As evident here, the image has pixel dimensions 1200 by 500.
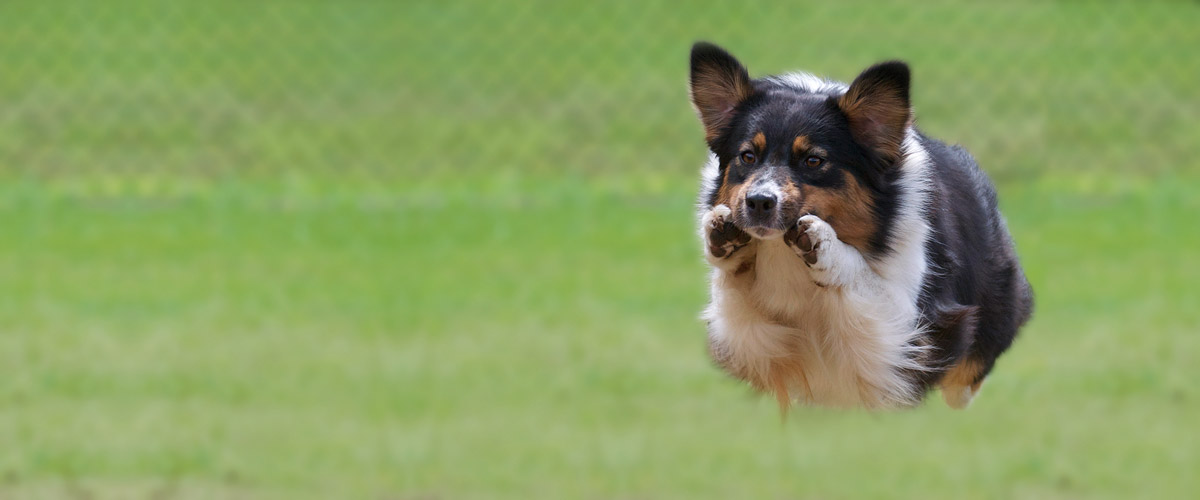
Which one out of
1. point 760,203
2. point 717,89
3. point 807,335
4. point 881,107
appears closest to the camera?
point 760,203

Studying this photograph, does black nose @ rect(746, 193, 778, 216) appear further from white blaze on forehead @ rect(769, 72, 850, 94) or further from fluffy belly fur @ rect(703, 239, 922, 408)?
white blaze on forehead @ rect(769, 72, 850, 94)

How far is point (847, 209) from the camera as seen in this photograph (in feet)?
15.0

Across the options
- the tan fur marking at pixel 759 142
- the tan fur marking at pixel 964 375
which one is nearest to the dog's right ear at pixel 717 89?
the tan fur marking at pixel 759 142

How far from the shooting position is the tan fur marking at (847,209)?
446 cm

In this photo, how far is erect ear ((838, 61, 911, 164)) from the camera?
4.13 meters

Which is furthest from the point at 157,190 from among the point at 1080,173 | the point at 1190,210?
the point at 1190,210

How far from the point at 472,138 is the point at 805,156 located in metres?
14.5

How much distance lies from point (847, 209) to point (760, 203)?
475mm

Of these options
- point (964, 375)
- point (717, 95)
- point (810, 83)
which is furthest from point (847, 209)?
point (964, 375)

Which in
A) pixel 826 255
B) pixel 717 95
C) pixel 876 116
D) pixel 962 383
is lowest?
pixel 962 383

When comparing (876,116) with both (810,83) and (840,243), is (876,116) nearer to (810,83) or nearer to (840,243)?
(840,243)

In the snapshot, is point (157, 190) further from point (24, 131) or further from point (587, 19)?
point (587, 19)

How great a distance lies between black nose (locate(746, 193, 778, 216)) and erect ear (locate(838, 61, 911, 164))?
42 cm

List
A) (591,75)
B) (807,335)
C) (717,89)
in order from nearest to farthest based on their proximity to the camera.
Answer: (717,89) < (807,335) < (591,75)
